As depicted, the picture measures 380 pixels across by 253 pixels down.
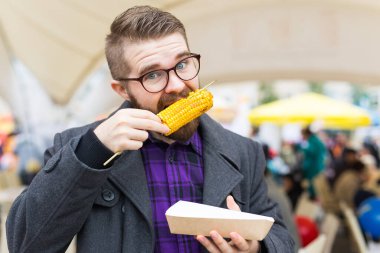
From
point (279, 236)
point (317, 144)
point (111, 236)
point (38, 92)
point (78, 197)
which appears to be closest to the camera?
point (78, 197)

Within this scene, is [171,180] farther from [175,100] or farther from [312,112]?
[312,112]

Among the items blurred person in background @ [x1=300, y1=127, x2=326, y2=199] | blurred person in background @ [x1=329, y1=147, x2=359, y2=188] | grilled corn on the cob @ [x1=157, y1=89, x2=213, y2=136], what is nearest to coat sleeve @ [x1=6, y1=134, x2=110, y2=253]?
grilled corn on the cob @ [x1=157, y1=89, x2=213, y2=136]

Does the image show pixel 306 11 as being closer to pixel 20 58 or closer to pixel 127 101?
pixel 20 58

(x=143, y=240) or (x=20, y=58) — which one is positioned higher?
(x=20, y=58)

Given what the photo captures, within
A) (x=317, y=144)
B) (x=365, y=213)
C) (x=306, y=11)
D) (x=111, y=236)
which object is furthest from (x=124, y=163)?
(x=317, y=144)

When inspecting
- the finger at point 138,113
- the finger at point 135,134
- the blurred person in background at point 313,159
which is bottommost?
the blurred person in background at point 313,159

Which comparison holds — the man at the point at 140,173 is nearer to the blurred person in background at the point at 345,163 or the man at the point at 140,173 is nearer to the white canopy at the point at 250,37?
the white canopy at the point at 250,37

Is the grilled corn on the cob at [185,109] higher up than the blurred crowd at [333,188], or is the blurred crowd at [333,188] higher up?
the grilled corn on the cob at [185,109]

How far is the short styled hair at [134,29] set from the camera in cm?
146

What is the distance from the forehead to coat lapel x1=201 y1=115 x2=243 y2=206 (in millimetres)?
342

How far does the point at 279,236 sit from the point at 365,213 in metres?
3.98

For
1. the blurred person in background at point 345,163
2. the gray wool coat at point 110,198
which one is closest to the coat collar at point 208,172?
the gray wool coat at point 110,198

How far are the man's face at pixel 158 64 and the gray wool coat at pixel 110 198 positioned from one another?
0.59ft

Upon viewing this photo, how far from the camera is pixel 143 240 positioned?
4.81 ft
